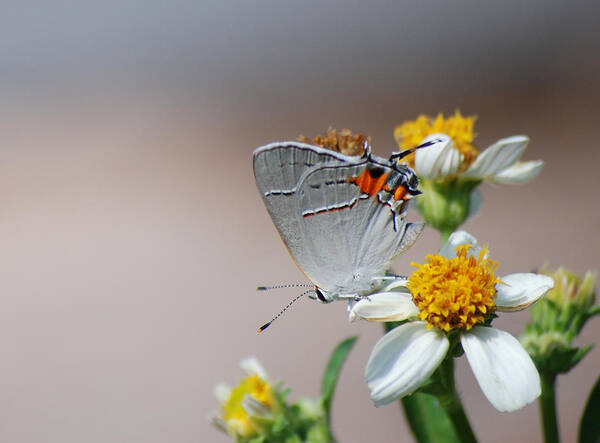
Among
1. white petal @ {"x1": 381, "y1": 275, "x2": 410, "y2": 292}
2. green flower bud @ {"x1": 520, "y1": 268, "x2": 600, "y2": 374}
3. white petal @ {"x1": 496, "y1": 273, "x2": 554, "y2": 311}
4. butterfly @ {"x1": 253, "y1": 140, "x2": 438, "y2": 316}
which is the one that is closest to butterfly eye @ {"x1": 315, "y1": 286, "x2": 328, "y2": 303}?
butterfly @ {"x1": 253, "y1": 140, "x2": 438, "y2": 316}

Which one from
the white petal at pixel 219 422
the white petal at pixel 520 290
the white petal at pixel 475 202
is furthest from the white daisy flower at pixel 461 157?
the white petal at pixel 219 422

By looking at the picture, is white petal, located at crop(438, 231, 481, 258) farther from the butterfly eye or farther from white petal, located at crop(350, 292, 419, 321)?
the butterfly eye

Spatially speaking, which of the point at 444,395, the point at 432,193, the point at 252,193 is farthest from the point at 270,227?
the point at 444,395

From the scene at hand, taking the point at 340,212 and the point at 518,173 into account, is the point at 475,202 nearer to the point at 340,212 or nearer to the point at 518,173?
the point at 518,173

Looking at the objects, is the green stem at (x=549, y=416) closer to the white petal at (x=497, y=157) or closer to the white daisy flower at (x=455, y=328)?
the white daisy flower at (x=455, y=328)

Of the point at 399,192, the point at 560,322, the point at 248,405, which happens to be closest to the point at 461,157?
the point at 399,192

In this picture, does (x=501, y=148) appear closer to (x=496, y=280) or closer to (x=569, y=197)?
(x=496, y=280)
